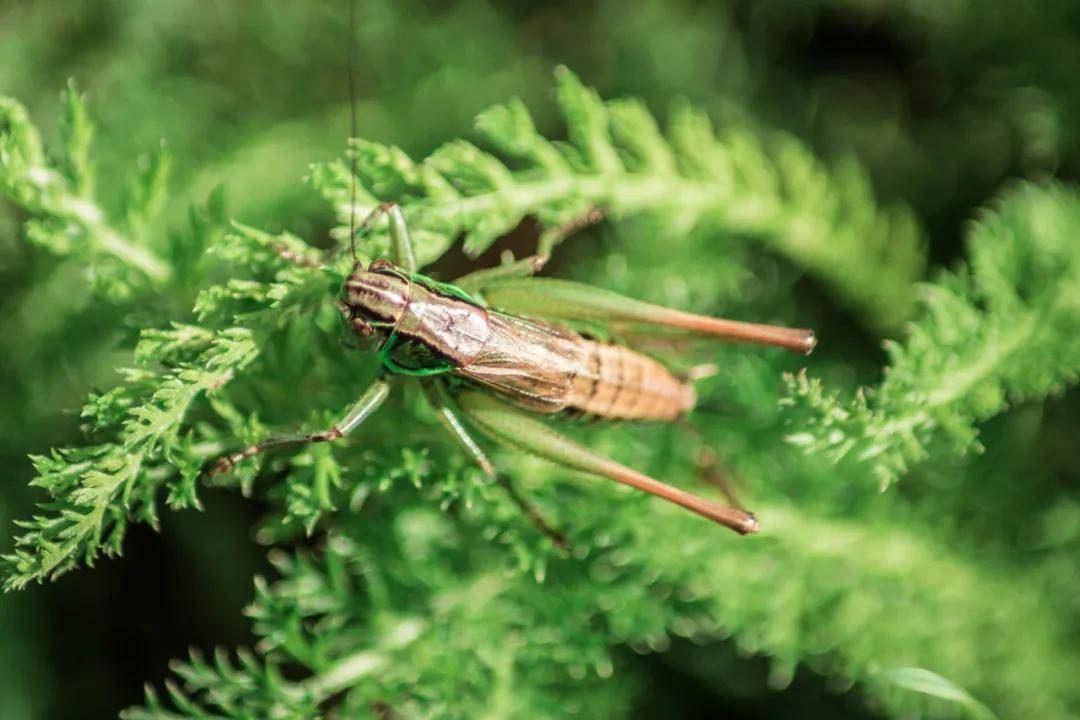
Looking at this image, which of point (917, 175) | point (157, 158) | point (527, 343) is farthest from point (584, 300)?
point (917, 175)

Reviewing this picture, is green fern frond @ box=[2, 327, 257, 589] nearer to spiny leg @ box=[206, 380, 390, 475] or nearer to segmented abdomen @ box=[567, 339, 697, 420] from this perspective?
spiny leg @ box=[206, 380, 390, 475]

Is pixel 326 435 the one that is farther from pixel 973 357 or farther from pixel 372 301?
pixel 973 357

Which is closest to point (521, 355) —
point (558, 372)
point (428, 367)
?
point (558, 372)

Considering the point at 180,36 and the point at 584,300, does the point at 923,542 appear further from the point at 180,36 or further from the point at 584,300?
the point at 180,36

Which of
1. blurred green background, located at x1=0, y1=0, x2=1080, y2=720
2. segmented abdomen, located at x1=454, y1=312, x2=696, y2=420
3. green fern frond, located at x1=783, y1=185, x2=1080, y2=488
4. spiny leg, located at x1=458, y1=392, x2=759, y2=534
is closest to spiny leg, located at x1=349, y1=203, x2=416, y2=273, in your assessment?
segmented abdomen, located at x1=454, y1=312, x2=696, y2=420

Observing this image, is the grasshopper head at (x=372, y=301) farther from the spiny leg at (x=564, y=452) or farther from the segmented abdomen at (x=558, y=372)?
the spiny leg at (x=564, y=452)
